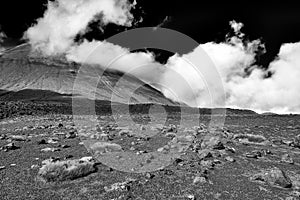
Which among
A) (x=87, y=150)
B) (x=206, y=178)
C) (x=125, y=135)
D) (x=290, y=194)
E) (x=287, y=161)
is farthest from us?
(x=125, y=135)

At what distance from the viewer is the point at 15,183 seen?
13445mm

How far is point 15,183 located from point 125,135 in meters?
15.8

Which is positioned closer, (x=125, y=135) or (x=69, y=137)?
(x=69, y=137)

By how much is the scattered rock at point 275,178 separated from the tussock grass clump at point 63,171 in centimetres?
956

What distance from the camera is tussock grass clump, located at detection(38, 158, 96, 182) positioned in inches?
541

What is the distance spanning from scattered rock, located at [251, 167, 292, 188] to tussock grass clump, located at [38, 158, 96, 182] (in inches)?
376

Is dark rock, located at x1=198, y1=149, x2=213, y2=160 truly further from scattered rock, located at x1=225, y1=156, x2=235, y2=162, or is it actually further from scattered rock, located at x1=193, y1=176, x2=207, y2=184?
scattered rock, located at x1=193, y1=176, x2=207, y2=184

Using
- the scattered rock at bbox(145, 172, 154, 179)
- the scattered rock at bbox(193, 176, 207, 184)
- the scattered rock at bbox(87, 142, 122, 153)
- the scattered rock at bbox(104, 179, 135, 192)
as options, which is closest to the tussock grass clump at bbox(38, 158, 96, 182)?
the scattered rock at bbox(104, 179, 135, 192)

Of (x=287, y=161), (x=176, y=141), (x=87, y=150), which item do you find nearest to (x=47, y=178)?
(x=87, y=150)

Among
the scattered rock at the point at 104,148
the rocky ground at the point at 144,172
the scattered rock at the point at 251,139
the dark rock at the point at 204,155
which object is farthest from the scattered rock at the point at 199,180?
the scattered rock at the point at 251,139

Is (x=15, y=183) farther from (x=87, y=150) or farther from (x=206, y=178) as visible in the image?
(x=206, y=178)

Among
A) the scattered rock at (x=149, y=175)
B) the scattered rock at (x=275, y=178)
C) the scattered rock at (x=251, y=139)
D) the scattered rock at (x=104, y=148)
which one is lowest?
the scattered rock at (x=149, y=175)

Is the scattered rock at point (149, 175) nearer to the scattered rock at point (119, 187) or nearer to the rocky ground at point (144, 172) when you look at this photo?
the rocky ground at point (144, 172)

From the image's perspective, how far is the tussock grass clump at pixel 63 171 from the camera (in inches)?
541
